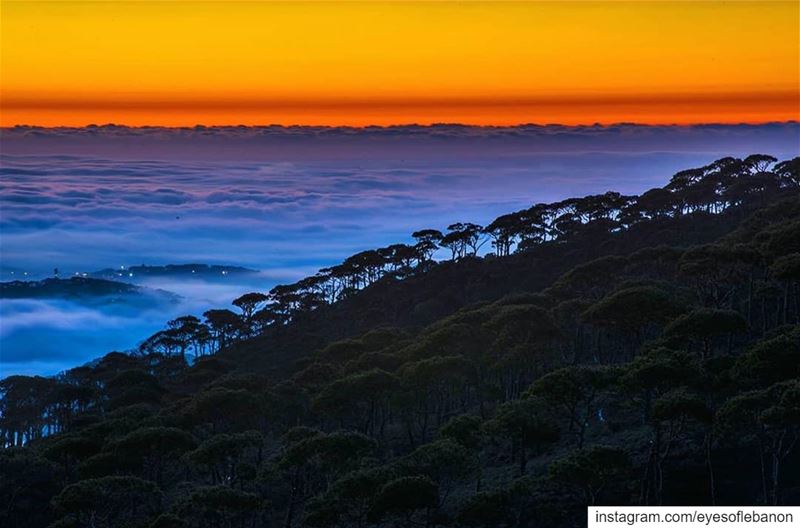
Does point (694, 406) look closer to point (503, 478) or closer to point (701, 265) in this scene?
point (503, 478)

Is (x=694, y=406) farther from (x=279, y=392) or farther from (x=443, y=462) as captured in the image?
(x=279, y=392)

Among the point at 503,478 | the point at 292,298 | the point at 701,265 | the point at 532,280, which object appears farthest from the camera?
the point at 292,298

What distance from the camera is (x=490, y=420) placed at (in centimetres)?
3572

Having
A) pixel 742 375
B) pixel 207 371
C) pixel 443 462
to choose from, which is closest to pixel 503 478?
pixel 443 462

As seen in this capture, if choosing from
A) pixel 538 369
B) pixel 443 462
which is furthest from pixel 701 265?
pixel 443 462

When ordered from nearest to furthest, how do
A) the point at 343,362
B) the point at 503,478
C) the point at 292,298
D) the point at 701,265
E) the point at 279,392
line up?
the point at 503,478, the point at 701,265, the point at 279,392, the point at 343,362, the point at 292,298

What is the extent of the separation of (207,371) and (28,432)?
20.5m

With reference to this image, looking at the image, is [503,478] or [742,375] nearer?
[742,375]

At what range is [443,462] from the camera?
3262 centimetres

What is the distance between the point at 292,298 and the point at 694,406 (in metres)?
88.6

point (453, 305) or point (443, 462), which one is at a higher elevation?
point (453, 305)

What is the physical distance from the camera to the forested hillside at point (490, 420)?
30.7m

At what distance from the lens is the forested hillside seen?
101 ft

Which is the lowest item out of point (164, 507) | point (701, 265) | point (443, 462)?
point (164, 507)
